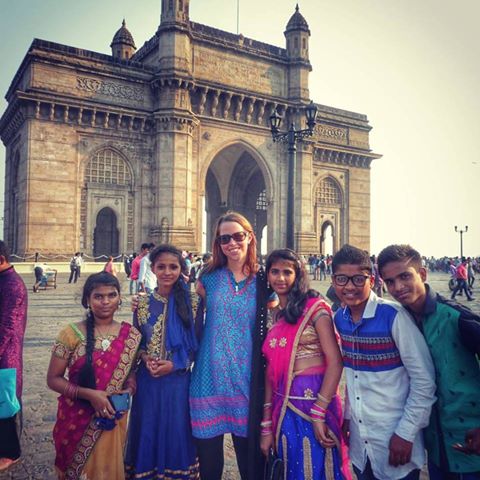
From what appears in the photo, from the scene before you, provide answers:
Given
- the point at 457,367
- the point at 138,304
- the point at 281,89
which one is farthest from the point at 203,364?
the point at 281,89

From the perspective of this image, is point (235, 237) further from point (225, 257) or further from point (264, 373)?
point (264, 373)

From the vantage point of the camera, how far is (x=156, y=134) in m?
21.8

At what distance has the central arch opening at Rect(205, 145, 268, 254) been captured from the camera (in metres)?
29.1

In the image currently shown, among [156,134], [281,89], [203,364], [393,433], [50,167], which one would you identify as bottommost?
[393,433]

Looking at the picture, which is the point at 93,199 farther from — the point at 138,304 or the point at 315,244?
the point at 138,304

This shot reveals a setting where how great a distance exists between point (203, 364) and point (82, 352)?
748mm

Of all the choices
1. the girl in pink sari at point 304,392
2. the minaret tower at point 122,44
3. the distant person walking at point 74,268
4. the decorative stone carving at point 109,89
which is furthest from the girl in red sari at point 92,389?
the minaret tower at point 122,44

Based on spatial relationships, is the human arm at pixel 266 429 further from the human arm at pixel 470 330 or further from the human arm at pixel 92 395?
the human arm at pixel 470 330

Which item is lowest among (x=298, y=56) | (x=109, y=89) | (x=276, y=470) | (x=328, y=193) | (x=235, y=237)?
(x=276, y=470)

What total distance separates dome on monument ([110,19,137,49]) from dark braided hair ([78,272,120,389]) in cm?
3091

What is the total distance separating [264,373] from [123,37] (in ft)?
104

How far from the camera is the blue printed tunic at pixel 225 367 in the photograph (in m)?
2.59

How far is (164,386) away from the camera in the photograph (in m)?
2.74

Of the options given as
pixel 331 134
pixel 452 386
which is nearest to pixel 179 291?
pixel 452 386
